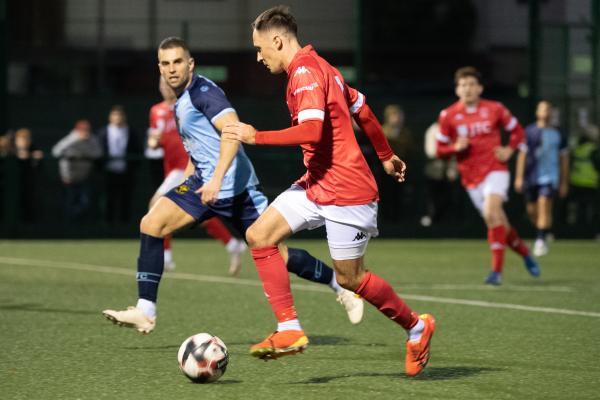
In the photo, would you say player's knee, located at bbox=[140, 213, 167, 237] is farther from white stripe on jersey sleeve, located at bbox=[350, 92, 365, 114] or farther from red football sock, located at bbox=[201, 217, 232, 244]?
red football sock, located at bbox=[201, 217, 232, 244]

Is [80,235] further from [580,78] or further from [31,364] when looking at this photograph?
[31,364]

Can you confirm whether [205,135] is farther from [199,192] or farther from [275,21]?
[275,21]

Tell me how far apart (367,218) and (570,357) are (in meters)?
1.73

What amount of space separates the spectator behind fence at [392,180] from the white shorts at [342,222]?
39.1 ft

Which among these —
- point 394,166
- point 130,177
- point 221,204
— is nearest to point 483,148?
point 221,204

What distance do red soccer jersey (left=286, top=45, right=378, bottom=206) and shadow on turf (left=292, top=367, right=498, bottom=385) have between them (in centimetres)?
93

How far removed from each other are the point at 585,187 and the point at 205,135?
12.0 metres

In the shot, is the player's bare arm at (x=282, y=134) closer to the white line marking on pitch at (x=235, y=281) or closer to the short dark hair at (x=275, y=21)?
the short dark hair at (x=275, y=21)

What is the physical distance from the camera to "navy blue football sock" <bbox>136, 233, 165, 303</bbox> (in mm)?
7840

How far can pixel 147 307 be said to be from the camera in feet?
25.4

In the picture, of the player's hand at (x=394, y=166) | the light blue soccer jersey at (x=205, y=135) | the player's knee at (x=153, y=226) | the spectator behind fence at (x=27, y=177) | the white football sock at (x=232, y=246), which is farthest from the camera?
the spectator behind fence at (x=27, y=177)

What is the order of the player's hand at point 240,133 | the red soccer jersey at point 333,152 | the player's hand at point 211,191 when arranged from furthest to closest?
the player's hand at point 211,191
the red soccer jersey at point 333,152
the player's hand at point 240,133

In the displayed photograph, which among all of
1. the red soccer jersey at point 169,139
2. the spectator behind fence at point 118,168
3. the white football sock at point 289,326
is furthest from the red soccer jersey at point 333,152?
the spectator behind fence at point 118,168

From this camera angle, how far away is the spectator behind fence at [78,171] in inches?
734
